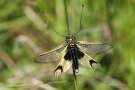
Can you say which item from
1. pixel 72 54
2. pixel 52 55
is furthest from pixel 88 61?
pixel 52 55

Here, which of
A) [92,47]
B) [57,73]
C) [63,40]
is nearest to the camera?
[57,73]

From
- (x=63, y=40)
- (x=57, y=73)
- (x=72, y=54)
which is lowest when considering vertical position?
(x=57, y=73)

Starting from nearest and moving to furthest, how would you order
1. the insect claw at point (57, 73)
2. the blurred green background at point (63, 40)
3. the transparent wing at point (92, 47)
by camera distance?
1. the insect claw at point (57, 73)
2. the transparent wing at point (92, 47)
3. the blurred green background at point (63, 40)

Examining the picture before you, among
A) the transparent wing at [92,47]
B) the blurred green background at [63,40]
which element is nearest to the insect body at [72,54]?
the transparent wing at [92,47]

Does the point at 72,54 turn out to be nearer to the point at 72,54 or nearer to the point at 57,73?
the point at 72,54

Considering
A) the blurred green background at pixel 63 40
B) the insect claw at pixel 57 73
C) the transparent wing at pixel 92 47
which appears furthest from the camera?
the blurred green background at pixel 63 40

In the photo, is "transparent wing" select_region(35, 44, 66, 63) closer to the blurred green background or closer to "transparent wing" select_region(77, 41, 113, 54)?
"transparent wing" select_region(77, 41, 113, 54)

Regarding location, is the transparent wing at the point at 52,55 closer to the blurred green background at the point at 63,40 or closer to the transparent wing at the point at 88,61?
the transparent wing at the point at 88,61

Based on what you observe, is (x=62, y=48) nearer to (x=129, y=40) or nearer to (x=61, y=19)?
(x=129, y=40)
